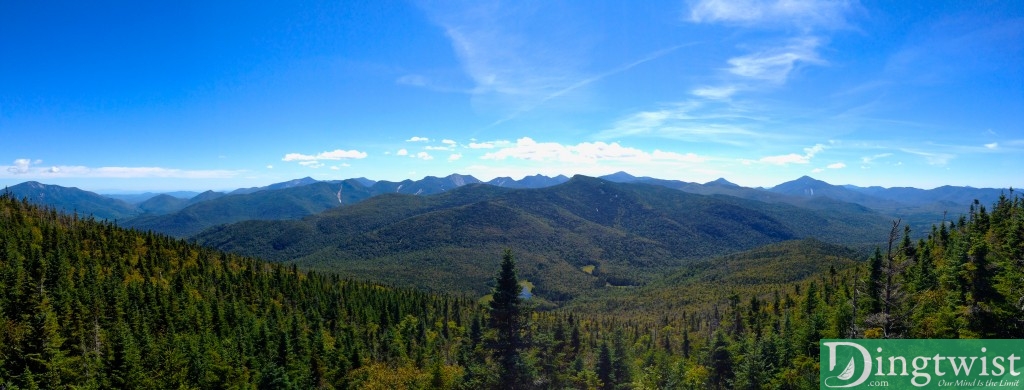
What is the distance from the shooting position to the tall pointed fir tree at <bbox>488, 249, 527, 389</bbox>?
99.3 feet

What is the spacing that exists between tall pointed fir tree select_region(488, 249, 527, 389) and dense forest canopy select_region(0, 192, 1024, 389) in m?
0.14

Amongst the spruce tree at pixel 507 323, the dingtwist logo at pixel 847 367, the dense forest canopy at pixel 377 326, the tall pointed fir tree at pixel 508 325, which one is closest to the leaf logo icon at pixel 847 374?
the dingtwist logo at pixel 847 367

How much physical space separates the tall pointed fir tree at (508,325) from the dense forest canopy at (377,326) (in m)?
0.14

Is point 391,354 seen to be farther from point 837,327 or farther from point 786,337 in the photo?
point 837,327

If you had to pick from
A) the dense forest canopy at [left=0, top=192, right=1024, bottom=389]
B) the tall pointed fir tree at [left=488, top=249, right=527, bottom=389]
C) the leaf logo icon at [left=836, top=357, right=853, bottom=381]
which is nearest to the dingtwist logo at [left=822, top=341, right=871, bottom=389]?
the leaf logo icon at [left=836, top=357, right=853, bottom=381]

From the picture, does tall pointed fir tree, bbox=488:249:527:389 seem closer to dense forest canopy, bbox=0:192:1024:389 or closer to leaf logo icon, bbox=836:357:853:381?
dense forest canopy, bbox=0:192:1024:389

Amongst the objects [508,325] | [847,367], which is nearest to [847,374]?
[847,367]

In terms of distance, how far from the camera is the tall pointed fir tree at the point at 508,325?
3027 centimetres

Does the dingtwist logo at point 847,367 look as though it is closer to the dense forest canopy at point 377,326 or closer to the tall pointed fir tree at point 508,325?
the dense forest canopy at point 377,326

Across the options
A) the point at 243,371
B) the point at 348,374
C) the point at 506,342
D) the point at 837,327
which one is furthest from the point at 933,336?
the point at 243,371

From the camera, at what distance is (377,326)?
11981 centimetres

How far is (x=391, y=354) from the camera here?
97.0 meters

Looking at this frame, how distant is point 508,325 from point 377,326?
99.5m

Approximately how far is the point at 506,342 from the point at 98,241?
531ft
